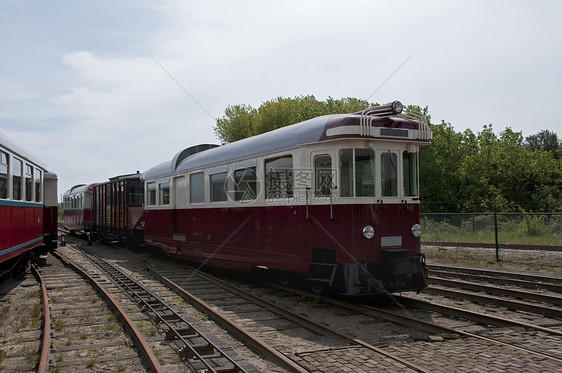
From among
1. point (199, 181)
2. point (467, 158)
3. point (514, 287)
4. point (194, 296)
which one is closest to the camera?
point (194, 296)

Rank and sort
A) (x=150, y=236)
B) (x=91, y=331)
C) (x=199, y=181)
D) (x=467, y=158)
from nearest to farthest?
(x=91, y=331)
(x=199, y=181)
(x=150, y=236)
(x=467, y=158)

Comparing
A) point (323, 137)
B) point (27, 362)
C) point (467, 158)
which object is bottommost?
point (27, 362)

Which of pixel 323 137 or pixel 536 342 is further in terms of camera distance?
pixel 323 137

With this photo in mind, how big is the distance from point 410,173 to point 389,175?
52 centimetres

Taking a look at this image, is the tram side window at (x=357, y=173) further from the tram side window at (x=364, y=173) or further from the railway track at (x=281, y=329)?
the railway track at (x=281, y=329)

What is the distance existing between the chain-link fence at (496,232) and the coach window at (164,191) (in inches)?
396

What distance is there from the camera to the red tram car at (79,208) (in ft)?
90.1

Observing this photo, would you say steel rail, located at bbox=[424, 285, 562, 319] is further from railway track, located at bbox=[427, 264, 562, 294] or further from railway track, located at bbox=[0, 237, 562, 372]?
railway track, located at bbox=[427, 264, 562, 294]

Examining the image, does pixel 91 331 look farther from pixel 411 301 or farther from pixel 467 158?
pixel 467 158

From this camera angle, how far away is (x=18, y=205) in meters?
9.98

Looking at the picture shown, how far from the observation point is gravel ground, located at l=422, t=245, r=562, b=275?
13.5 metres

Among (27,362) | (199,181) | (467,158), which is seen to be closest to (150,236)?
(199,181)

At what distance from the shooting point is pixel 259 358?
5.57 m

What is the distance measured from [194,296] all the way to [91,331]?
2.70 m
